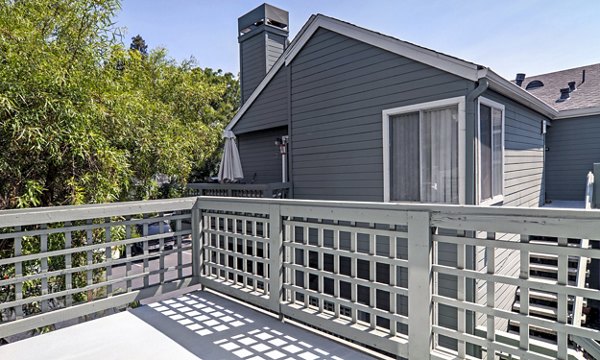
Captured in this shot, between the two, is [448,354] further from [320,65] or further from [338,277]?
[320,65]

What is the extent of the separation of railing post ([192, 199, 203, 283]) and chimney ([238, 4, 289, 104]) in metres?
6.78

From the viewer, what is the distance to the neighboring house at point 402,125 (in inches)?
192

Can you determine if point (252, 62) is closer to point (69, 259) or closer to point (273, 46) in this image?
point (273, 46)

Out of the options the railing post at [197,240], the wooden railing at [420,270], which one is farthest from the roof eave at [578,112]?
the railing post at [197,240]

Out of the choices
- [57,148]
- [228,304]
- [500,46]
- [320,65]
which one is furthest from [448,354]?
[500,46]

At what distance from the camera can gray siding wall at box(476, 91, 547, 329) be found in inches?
222

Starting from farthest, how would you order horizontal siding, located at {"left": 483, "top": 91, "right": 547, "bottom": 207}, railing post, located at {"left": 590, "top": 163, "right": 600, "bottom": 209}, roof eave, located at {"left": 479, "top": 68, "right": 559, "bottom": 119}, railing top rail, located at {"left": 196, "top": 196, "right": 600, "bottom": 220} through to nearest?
railing post, located at {"left": 590, "top": 163, "right": 600, "bottom": 209} → horizontal siding, located at {"left": 483, "top": 91, "right": 547, "bottom": 207} → roof eave, located at {"left": 479, "top": 68, "right": 559, "bottom": 119} → railing top rail, located at {"left": 196, "top": 196, "right": 600, "bottom": 220}

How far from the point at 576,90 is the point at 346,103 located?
26.7 ft

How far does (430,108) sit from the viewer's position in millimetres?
5109

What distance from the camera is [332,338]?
260 centimetres

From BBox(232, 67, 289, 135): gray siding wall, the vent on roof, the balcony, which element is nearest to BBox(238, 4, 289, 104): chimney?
BBox(232, 67, 289, 135): gray siding wall

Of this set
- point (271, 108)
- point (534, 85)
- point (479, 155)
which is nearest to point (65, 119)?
point (479, 155)

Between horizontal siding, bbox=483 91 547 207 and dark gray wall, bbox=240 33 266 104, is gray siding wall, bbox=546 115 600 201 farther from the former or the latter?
dark gray wall, bbox=240 33 266 104

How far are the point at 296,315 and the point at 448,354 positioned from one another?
3.86 feet
